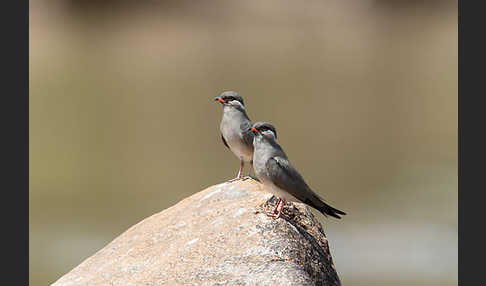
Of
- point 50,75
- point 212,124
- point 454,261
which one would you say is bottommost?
point 454,261

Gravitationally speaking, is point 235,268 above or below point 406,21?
below

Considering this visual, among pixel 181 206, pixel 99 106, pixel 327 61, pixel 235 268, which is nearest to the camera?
pixel 235 268

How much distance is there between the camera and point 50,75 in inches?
1361

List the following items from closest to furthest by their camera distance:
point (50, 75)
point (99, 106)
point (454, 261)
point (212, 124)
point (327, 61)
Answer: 1. point (454, 261)
2. point (212, 124)
3. point (99, 106)
4. point (50, 75)
5. point (327, 61)

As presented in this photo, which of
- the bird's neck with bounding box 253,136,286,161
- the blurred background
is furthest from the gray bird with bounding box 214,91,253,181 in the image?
the blurred background

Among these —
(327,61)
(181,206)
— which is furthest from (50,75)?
(181,206)

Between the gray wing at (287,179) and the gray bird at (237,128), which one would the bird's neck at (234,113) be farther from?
the gray wing at (287,179)

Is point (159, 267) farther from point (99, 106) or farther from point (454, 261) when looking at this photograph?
point (99, 106)

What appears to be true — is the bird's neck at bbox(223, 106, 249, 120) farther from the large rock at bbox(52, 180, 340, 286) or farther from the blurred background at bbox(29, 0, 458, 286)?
the blurred background at bbox(29, 0, 458, 286)

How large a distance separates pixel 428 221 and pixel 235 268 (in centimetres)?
1214

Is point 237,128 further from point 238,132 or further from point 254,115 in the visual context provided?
point 254,115

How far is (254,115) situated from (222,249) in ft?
60.8

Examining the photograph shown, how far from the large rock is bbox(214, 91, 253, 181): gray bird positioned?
54 cm

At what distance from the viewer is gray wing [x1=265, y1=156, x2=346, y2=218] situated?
8.00 metres
